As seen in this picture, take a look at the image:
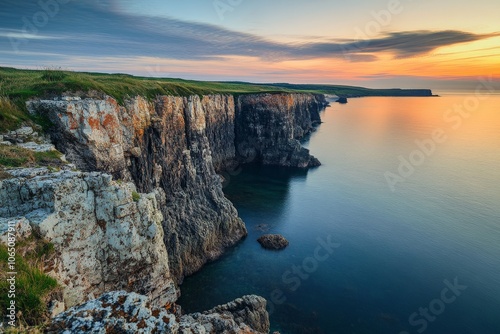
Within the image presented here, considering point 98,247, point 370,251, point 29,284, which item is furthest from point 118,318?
point 370,251

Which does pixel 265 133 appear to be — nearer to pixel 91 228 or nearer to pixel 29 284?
pixel 91 228

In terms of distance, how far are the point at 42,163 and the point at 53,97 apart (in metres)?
10.8

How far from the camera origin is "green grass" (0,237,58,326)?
933 cm

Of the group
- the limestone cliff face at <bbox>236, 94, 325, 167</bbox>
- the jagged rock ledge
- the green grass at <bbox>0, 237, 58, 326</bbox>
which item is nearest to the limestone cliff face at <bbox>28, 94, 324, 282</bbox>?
the jagged rock ledge

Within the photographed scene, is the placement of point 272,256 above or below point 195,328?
below

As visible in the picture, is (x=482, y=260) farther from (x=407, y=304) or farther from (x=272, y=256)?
(x=272, y=256)

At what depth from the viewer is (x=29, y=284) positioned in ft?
32.8

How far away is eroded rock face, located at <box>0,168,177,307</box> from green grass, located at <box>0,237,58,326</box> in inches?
34.2

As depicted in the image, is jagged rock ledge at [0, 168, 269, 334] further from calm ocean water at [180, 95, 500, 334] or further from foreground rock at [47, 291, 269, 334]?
calm ocean water at [180, 95, 500, 334]

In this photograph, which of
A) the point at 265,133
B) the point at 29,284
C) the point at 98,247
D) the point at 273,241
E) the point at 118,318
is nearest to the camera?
the point at 118,318

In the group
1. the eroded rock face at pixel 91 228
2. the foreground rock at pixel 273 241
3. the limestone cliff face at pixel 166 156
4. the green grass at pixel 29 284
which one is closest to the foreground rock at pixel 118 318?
the green grass at pixel 29 284

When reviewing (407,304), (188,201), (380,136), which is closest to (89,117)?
(188,201)

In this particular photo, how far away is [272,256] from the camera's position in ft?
144

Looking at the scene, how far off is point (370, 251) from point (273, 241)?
593 inches
